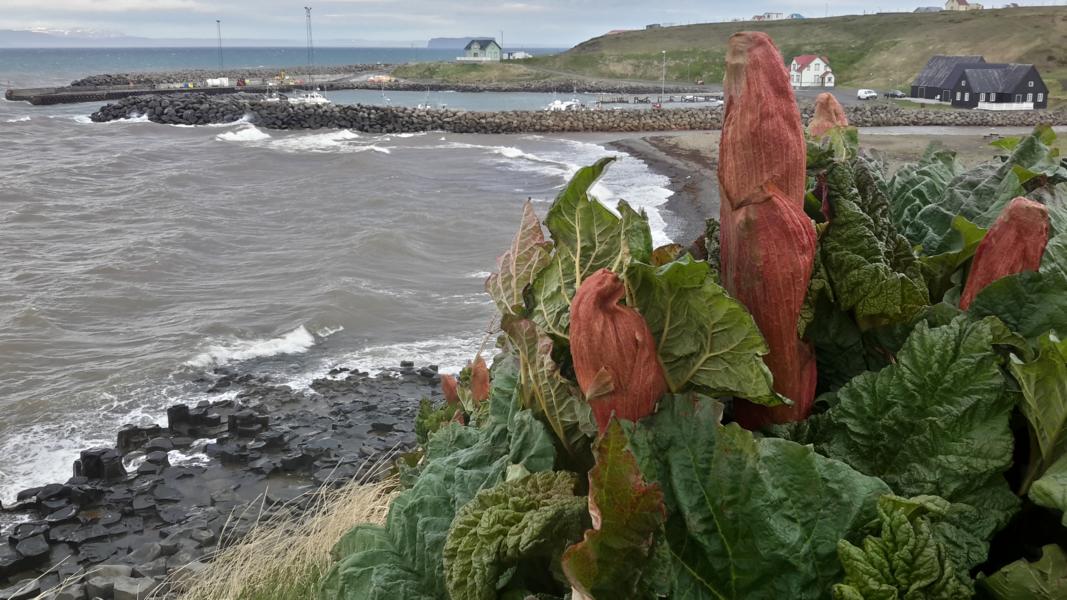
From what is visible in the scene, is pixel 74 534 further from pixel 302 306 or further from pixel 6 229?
pixel 6 229

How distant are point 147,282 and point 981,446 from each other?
63.1 ft

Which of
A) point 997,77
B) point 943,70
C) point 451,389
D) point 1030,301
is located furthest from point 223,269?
point 943,70

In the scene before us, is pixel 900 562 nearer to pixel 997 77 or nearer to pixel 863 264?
pixel 863 264

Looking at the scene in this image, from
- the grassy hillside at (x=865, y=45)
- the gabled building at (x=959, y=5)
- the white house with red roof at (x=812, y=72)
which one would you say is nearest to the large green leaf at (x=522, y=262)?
the grassy hillside at (x=865, y=45)

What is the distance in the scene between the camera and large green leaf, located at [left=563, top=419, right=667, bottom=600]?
3.35 ft

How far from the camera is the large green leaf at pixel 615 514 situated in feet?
3.35

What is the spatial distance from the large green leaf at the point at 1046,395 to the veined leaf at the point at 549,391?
61 cm

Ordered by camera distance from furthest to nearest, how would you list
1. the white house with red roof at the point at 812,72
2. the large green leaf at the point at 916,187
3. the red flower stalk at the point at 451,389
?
the white house with red roof at the point at 812,72 < the red flower stalk at the point at 451,389 < the large green leaf at the point at 916,187

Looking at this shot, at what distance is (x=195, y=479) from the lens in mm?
10414

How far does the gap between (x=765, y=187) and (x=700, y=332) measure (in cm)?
23

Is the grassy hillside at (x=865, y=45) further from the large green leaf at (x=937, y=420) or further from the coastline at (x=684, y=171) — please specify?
the large green leaf at (x=937, y=420)

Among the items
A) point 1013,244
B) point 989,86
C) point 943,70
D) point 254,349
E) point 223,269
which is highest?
point 943,70

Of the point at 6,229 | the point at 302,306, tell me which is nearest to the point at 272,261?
the point at 302,306

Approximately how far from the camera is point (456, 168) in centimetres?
3494
